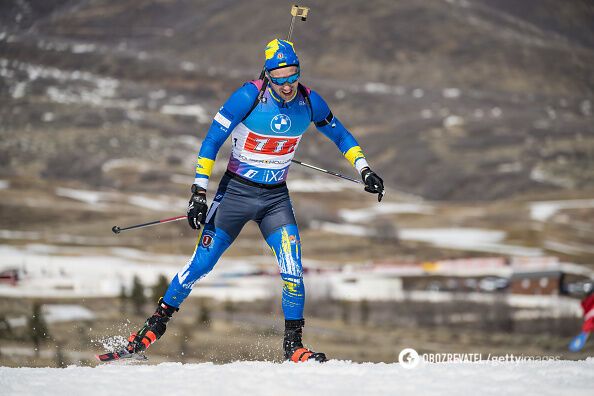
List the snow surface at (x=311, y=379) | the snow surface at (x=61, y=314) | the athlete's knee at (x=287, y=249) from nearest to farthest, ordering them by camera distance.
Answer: the snow surface at (x=311, y=379)
the athlete's knee at (x=287, y=249)
the snow surface at (x=61, y=314)

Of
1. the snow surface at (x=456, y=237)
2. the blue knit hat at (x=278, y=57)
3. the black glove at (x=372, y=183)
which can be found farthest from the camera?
the snow surface at (x=456, y=237)

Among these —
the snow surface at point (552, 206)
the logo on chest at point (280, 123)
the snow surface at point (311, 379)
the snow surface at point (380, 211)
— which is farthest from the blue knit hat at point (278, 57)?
the snow surface at point (552, 206)

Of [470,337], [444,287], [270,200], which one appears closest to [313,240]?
[444,287]

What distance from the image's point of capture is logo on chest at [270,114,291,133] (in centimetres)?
951

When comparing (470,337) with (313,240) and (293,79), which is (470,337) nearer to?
(313,240)

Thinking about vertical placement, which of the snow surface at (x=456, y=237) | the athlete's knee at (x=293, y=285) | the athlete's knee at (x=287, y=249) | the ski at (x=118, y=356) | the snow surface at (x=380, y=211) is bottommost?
the snow surface at (x=380, y=211)

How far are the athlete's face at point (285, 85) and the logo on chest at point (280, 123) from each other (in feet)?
0.65

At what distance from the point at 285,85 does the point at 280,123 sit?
0.42 meters

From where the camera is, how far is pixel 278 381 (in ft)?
24.9

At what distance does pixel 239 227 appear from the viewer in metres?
9.91

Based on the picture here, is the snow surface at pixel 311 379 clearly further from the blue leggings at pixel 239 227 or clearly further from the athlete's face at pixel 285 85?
the athlete's face at pixel 285 85

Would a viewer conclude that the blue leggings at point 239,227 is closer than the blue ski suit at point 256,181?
No

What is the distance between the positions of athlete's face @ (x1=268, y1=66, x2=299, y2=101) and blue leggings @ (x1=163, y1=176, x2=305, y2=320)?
1.09 m

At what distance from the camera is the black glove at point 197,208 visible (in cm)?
922
